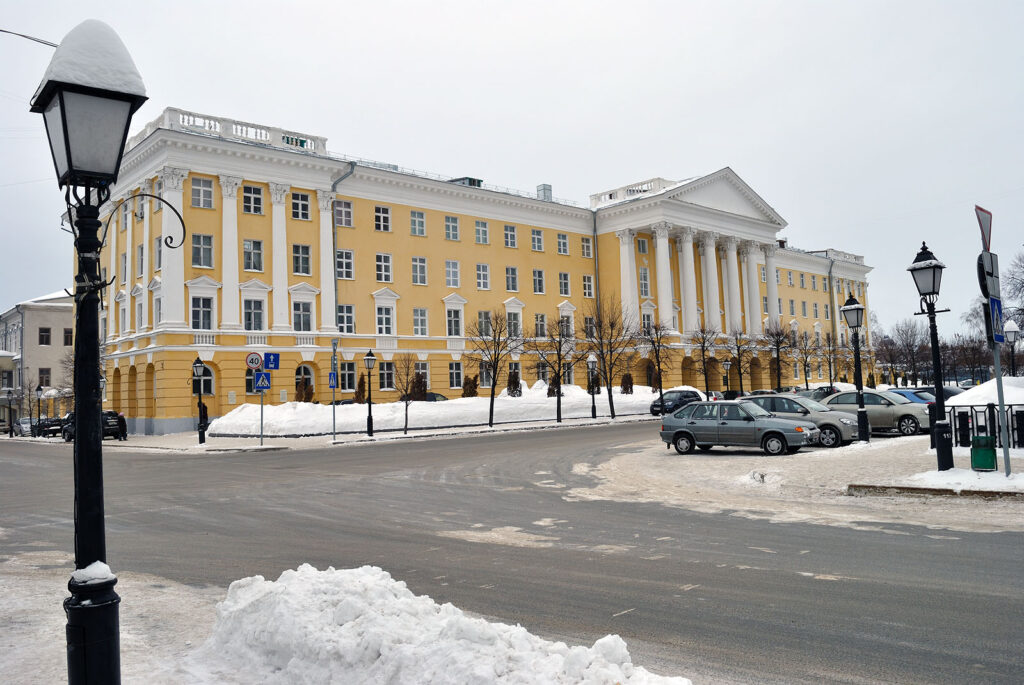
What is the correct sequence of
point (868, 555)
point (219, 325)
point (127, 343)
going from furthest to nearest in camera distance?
point (127, 343) < point (219, 325) < point (868, 555)

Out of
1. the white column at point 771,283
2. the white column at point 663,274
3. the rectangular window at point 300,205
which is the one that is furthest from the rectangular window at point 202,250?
the white column at point 771,283

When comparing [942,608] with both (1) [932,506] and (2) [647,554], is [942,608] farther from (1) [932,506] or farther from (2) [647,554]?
(1) [932,506]

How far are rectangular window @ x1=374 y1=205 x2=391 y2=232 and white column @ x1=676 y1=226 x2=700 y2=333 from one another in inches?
1045

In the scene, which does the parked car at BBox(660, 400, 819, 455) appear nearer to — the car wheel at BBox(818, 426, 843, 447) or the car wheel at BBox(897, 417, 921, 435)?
the car wheel at BBox(818, 426, 843, 447)

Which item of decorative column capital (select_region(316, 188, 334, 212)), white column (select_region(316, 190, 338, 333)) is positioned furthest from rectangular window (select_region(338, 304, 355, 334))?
decorative column capital (select_region(316, 188, 334, 212))

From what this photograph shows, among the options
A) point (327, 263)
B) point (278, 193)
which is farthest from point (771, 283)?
point (278, 193)

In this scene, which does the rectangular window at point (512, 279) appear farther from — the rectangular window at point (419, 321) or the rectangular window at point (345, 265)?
the rectangular window at point (345, 265)

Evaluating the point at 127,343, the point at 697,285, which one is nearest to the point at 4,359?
the point at 127,343

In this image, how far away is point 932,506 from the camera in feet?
38.5

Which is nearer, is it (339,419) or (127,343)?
(339,419)

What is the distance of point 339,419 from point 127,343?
17.8 metres

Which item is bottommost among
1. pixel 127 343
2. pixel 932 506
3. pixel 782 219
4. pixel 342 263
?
pixel 932 506

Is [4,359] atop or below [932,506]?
atop

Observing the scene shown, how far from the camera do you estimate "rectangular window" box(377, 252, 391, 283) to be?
171ft
